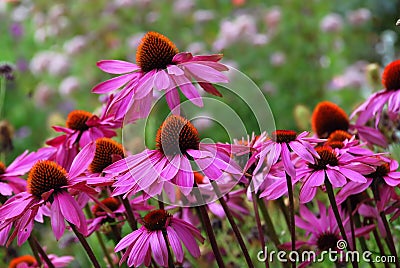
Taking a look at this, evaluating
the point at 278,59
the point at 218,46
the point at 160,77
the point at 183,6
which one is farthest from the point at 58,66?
the point at 160,77

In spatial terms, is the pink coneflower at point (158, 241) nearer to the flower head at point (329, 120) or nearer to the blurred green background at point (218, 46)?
the flower head at point (329, 120)

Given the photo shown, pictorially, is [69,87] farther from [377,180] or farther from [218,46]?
[377,180]

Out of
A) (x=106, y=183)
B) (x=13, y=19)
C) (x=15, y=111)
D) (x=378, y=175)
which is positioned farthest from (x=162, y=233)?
(x=13, y=19)

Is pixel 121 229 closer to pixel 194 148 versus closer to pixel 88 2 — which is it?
pixel 194 148

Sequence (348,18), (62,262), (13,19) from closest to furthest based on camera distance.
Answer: (62,262) → (348,18) → (13,19)

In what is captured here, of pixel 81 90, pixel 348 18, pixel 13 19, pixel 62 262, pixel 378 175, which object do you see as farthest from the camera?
pixel 13 19
